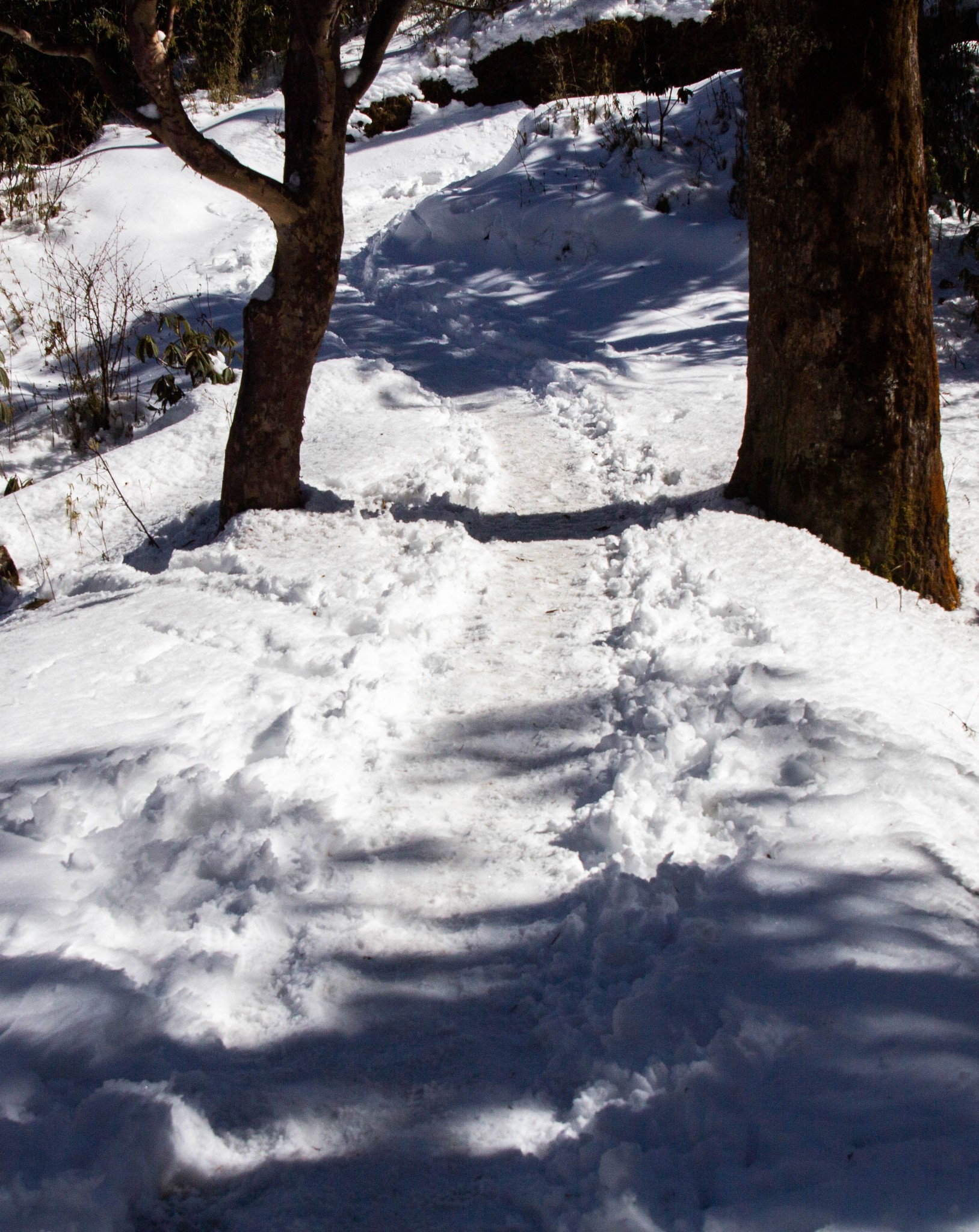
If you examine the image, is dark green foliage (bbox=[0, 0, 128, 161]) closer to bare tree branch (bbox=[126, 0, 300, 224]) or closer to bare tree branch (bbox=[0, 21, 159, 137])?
bare tree branch (bbox=[0, 21, 159, 137])

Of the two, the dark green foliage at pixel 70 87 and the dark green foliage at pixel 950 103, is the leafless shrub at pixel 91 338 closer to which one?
the dark green foliage at pixel 70 87

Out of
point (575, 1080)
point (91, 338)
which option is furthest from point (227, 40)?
point (575, 1080)

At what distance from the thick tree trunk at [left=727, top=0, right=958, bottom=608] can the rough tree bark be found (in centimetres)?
202

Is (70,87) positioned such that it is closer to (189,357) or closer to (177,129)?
(189,357)

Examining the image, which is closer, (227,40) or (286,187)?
(286,187)

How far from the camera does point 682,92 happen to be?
37.1ft

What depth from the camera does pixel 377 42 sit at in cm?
444

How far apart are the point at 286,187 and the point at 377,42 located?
0.93 m

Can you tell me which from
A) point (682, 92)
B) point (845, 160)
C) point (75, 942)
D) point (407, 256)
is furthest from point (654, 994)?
point (682, 92)

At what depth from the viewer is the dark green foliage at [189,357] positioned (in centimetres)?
751

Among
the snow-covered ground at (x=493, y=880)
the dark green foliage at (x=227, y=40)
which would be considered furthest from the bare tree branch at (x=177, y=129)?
the dark green foliage at (x=227, y=40)

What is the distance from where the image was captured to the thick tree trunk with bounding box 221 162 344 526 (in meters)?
4.53

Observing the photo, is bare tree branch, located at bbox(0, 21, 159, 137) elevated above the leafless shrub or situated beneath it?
elevated above

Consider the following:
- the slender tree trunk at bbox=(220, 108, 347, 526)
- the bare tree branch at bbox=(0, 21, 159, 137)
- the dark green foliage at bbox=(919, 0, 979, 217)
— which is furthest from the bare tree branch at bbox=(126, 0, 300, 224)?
the dark green foliage at bbox=(919, 0, 979, 217)
